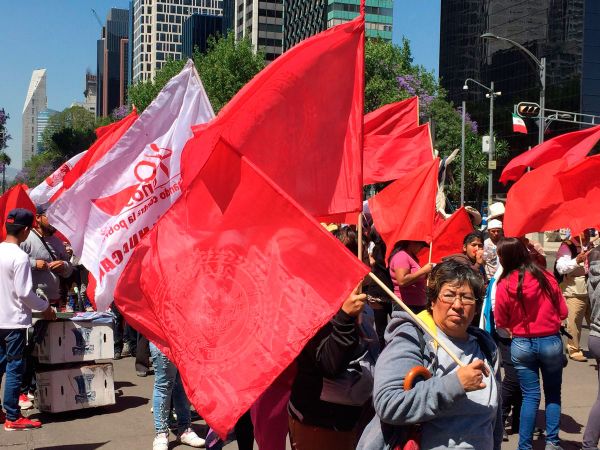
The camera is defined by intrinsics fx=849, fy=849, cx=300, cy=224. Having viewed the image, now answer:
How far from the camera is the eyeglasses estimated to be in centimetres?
351

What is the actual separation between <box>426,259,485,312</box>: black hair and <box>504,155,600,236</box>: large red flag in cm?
347

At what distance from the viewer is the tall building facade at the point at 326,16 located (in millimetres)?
112625

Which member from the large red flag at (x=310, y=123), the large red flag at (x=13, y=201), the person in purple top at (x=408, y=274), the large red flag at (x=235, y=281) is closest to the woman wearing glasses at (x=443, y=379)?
the large red flag at (x=235, y=281)

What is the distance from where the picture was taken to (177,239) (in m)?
4.04

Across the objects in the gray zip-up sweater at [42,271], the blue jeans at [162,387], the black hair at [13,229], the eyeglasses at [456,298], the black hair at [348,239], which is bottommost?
the blue jeans at [162,387]

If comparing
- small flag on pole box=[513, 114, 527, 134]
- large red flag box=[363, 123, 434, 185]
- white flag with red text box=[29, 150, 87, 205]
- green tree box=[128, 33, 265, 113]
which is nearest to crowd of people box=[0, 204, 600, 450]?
large red flag box=[363, 123, 434, 185]

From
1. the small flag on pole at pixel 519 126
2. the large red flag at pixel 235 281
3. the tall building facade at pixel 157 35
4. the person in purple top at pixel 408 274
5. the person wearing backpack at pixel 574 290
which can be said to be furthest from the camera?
the tall building facade at pixel 157 35

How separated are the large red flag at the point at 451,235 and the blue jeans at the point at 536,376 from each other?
11.4 feet

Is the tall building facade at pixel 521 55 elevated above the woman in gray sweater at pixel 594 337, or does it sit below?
above

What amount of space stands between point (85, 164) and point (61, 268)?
1211 mm

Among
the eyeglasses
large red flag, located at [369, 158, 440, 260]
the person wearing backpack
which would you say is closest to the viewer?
the eyeglasses

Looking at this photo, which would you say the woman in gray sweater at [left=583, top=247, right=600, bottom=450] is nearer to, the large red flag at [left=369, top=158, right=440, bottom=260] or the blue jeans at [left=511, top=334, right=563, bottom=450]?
the blue jeans at [left=511, top=334, right=563, bottom=450]

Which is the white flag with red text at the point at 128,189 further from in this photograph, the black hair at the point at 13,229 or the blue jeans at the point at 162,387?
the blue jeans at the point at 162,387

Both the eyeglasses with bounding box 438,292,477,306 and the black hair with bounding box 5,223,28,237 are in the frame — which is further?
the black hair with bounding box 5,223,28,237
